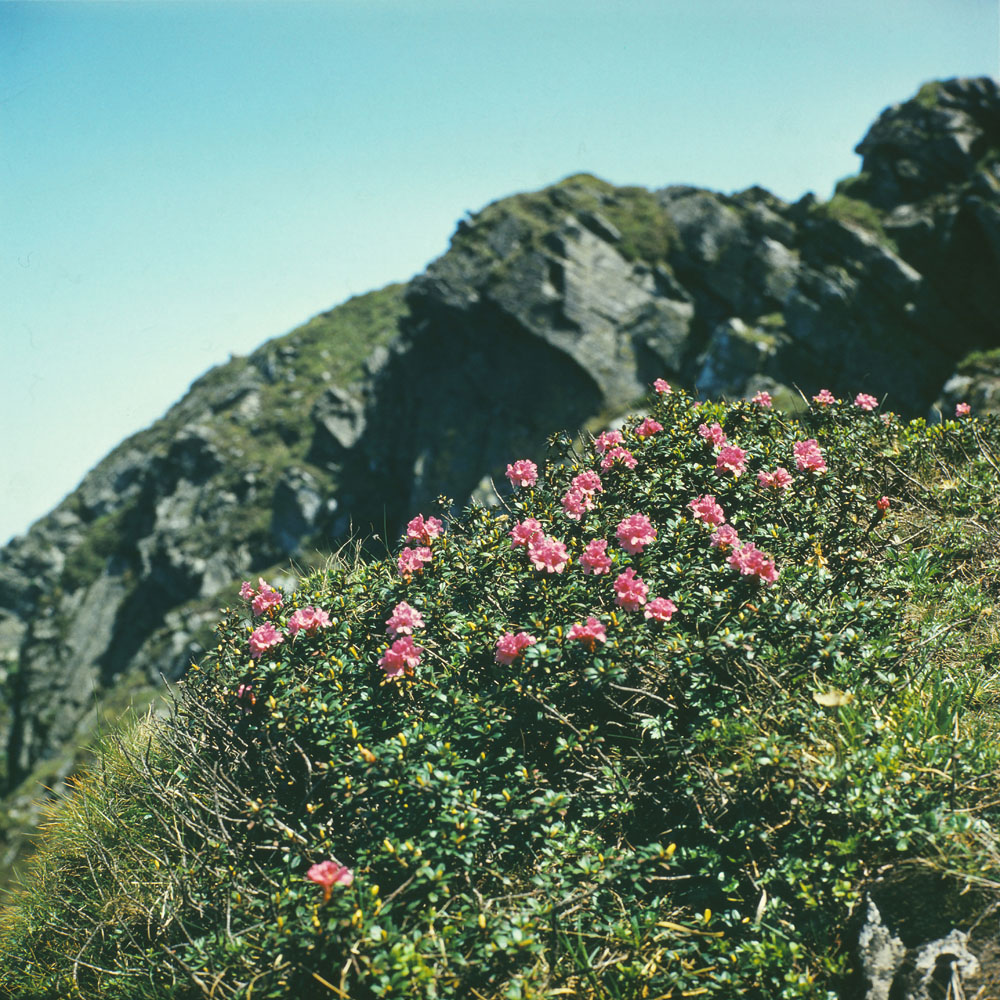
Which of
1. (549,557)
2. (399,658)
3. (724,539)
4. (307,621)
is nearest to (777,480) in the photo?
(724,539)

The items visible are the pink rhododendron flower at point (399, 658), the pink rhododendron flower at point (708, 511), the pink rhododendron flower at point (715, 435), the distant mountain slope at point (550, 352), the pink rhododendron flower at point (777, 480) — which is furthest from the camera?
the distant mountain slope at point (550, 352)

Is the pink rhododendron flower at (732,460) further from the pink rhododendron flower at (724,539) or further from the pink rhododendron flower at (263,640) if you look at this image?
the pink rhododendron flower at (263,640)

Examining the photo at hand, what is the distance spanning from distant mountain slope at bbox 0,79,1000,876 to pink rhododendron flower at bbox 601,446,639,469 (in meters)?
7.82

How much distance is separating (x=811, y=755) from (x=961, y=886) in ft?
2.10

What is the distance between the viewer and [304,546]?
40812mm

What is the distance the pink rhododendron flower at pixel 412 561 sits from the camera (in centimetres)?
402

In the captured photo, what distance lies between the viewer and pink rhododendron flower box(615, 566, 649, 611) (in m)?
3.37

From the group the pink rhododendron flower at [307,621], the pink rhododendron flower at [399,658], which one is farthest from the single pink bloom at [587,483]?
the pink rhododendron flower at [307,621]

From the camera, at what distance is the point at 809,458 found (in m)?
4.41

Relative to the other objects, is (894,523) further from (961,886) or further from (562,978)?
(562,978)

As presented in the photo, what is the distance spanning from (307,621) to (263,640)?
9.6 inches

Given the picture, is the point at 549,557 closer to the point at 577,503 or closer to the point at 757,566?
the point at 577,503

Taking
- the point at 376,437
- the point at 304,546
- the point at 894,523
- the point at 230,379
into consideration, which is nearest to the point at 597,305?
the point at 376,437

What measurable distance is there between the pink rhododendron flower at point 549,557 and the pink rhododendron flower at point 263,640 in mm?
1457
